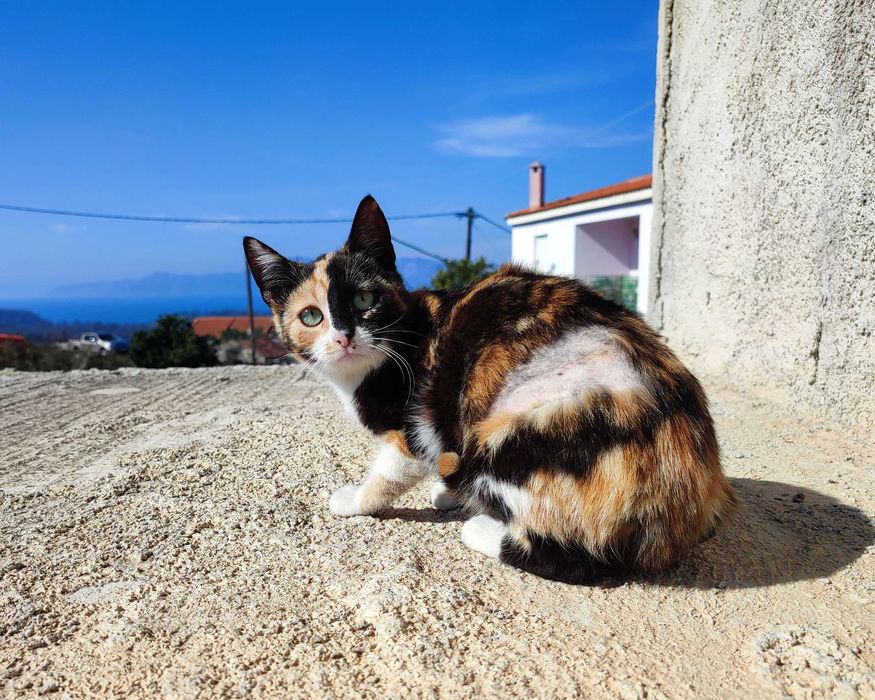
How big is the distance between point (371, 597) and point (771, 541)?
163 cm

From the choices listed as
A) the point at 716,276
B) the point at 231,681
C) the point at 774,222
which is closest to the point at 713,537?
the point at 231,681

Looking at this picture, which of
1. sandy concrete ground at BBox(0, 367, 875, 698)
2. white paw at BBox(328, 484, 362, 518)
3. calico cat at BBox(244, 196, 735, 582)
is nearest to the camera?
sandy concrete ground at BBox(0, 367, 875, 698)

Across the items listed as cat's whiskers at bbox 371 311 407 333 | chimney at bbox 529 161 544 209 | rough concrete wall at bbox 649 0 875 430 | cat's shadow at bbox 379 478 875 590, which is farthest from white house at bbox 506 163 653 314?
cat's whiskers at bbox 371 311 407 333

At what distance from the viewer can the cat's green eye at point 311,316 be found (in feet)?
8.21

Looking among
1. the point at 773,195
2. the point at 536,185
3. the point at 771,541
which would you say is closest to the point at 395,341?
the point at 771,541

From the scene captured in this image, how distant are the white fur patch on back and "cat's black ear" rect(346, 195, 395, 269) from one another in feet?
3.15

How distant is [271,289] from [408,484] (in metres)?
1.09

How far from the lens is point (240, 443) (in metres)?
3.68

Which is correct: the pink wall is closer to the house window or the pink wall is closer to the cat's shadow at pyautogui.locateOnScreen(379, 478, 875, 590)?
the house window

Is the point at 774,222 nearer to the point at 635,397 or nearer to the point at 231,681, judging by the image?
the point at 635,397

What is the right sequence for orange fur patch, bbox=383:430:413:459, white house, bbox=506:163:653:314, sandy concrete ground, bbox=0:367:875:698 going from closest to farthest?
sandy concrete ground, bbox=0:367:875:698, orange fur patch, bbox=383:430:413:459, white house, bbox=506:163:653:314

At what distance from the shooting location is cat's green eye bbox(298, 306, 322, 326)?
250 cm

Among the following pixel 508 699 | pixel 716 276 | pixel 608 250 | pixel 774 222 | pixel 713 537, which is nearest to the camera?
pixel 508 699

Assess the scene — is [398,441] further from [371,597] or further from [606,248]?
[606,248]
